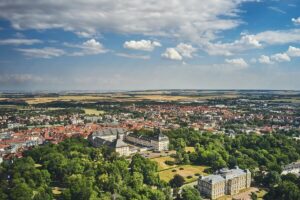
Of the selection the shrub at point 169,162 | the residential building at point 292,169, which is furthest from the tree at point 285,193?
the shrub at point 169,162

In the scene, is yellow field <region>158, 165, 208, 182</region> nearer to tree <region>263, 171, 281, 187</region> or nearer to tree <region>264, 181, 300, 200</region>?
tree <region>263, 171, 281, 187</region>

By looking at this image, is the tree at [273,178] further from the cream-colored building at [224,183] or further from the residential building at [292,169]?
the residential building at [292,169]

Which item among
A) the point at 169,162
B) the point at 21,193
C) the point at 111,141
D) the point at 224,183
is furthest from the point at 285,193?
the point at 111,141

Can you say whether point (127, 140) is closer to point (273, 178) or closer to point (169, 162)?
point (169, 162)

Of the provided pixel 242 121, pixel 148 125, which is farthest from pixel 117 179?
pixel 242 121

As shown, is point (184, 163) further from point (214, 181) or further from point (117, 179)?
point (117, 179)

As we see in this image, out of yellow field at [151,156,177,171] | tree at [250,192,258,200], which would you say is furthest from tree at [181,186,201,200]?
yellow field at [151,156,177,171]

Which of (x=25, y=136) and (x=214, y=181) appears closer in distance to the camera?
(x=214, y=181)
